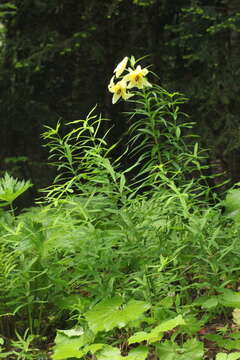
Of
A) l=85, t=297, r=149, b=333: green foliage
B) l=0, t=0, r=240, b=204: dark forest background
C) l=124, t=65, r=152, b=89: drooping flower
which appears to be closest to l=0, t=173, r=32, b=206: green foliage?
l=124, t=65, r=152, b=89: drooping flower

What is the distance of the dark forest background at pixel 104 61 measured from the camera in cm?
707

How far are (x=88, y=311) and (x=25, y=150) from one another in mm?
7659

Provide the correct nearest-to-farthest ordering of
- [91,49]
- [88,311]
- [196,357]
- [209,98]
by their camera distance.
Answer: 1. [196,357]
2. [88,311]
3. [209,98]
4. [91,49]

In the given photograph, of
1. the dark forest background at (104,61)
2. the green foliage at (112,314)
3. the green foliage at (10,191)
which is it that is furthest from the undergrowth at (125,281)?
the dark forest background at (104,61)

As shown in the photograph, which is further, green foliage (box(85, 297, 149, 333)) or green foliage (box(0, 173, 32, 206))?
green foliage (box(0, 173, 32, 206))

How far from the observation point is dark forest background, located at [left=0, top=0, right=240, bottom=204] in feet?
23.2

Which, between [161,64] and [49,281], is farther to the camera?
[161,64]

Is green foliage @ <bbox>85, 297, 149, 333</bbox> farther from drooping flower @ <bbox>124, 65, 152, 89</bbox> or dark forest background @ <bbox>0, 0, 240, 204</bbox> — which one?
dark forest background @ <bbox>0, 0, 240, 204</bbox>

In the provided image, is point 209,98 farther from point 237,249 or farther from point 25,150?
point 237,249

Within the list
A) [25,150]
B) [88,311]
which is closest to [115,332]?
[88,311]

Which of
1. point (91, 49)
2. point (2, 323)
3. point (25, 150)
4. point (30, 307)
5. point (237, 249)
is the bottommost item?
point (25, 150)

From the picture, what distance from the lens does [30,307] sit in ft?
9.10

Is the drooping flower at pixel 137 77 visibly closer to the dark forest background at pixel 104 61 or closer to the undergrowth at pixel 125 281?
the undergrowth at pixel 125 281

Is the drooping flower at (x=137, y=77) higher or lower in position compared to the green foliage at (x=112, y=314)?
higher
